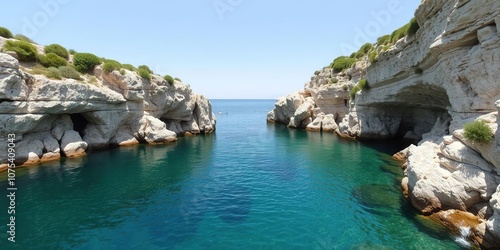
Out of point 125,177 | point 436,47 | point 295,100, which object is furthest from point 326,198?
point 295,100

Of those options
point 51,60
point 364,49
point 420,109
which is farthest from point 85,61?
point 420,109

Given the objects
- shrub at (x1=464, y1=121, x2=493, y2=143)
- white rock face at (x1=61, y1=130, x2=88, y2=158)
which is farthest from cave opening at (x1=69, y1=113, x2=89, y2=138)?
shrub at (x1=464, y1=121, x2=493, y2=143)

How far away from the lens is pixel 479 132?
1252 centimetres

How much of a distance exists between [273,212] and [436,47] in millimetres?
16870

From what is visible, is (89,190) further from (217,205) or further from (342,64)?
(342,64)

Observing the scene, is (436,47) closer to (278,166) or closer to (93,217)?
(278,166)

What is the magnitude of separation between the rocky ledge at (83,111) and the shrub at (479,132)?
3678cm

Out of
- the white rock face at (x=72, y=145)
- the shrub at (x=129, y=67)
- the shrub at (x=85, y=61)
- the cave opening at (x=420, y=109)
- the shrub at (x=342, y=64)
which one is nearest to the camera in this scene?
the cave opening at (x=420, y=109)

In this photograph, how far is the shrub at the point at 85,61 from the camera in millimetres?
36062

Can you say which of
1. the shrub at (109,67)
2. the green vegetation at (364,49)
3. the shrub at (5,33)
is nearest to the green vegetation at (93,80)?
the shrub at (109,67)

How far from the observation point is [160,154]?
104ft

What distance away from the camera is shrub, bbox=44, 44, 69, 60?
1364 inches

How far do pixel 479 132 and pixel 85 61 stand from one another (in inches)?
1783

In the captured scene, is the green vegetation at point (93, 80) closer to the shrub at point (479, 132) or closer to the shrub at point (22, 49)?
the shrub at point (22, 49)
